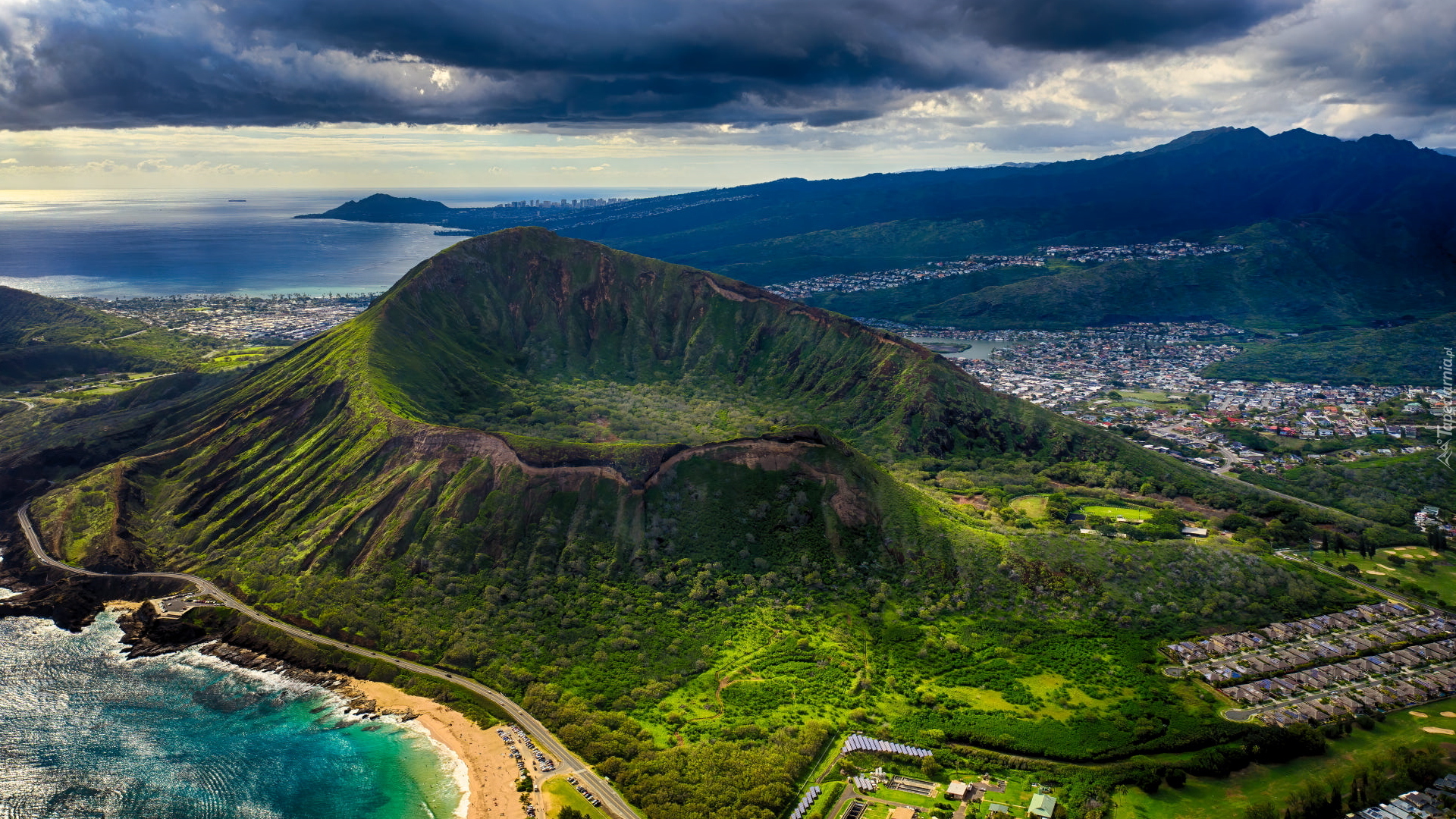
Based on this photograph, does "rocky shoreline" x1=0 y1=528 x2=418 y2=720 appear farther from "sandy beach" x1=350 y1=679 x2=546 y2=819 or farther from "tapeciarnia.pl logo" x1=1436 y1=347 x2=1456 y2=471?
"tapeciarnia.pl logo" x1=1436 y1=347 x2=1456 y2=471

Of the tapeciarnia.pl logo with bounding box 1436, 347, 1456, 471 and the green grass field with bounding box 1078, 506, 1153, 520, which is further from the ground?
the tapeciarnia.pl logo with bounding box 1436, 347, 1456, 471

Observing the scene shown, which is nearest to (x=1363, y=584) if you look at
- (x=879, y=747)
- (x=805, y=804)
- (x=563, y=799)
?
(x=879, y=747)

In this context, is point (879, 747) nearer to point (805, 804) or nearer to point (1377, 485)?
point (805, 804)

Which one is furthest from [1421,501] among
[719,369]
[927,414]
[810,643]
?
[719,369]

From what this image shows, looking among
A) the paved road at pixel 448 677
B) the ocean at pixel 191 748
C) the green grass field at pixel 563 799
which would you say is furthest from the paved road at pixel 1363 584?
the ocean at pixel 191 748

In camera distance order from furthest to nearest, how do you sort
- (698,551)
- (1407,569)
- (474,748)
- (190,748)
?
(1407,569), (698,551), (190,748), (474,748)

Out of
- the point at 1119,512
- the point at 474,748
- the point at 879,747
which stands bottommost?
the point at 474,748

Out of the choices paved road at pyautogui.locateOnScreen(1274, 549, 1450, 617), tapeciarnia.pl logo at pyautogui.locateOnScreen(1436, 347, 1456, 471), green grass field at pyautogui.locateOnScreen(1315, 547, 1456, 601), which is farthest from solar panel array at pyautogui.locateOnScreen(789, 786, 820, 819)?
tapeciarnia.pl logo at pyautogui.locateOnScreen(1436, 347, 1456, 471)
